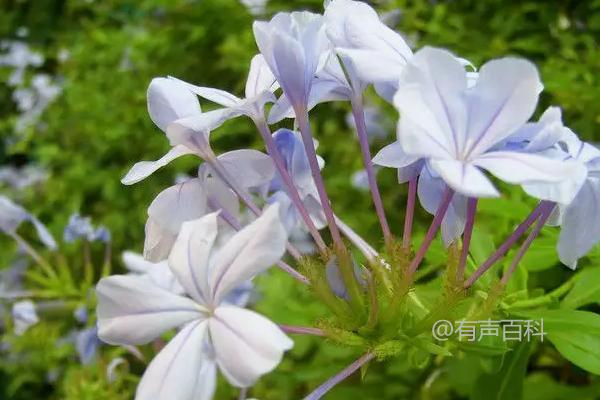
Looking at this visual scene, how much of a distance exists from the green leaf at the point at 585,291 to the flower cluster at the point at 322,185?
0.12 m

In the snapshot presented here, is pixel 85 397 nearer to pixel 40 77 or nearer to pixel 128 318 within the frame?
pixel 128 318

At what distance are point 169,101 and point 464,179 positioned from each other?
26 centimetres

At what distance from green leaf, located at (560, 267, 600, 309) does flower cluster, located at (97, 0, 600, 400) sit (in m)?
0.12

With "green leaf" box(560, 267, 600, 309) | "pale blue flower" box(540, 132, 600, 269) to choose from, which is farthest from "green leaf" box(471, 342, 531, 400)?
"pale blue flower" box(540, 132, 600, 269)

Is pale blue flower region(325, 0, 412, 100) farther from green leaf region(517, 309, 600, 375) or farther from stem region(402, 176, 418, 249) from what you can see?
green leaf region(517, 309, 600, 375)

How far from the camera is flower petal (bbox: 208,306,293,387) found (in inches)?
18.4

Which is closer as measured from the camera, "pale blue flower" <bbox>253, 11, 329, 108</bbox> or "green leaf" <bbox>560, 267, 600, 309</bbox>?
"pale blue flower" <bbox>253, 11, 329, 108</bbox>

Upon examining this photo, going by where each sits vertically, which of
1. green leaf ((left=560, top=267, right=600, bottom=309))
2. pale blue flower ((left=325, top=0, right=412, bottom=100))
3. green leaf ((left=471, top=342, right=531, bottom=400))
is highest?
pale blue flower ((left=325, top=0, right=412, bottom=100))

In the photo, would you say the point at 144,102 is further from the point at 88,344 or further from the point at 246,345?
the point at 246,345

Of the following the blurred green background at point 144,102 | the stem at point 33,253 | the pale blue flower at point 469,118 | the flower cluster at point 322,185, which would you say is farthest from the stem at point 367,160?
the stem at point 33,253

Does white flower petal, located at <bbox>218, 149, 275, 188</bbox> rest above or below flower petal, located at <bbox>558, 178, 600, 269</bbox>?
below

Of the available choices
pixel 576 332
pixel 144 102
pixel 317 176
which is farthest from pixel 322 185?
pixel 144 102

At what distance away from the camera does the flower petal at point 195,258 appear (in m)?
0.52

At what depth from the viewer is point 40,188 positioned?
2273 millimetres
